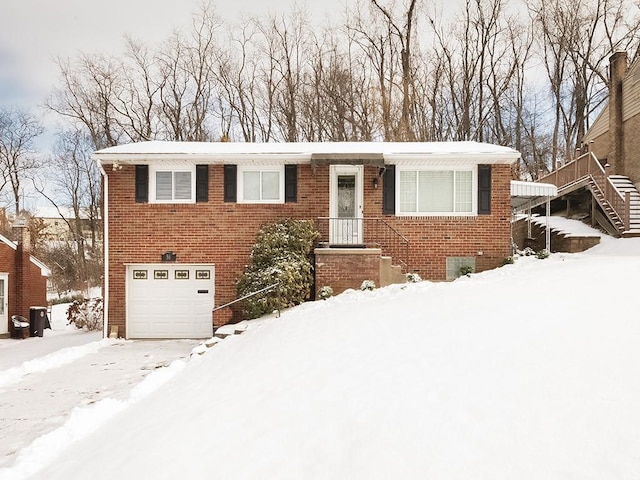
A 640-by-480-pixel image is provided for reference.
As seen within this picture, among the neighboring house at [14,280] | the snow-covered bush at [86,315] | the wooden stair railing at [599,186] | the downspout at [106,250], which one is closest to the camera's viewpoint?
the downspout at [106,250]

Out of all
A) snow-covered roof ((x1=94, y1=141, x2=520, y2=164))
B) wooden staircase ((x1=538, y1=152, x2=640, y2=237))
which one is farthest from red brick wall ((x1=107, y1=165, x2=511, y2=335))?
wooden staircase ((x1=538, y1=152, x2=640, y2=237))

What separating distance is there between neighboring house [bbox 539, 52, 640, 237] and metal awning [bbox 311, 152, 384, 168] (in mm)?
8670

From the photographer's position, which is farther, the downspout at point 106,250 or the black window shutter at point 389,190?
the black window shutter at point 389,190

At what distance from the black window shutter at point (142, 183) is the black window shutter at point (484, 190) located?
9.44 meters

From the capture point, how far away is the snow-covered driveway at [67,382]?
17.3 ft

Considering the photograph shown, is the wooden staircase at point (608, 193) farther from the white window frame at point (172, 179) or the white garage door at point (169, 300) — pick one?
the white window frame at point (172, 179)

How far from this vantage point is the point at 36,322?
15.9 m

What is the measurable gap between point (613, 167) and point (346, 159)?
12979mm

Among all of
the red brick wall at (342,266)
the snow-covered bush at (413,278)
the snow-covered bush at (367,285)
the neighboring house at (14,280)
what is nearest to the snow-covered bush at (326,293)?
the red brick wall at (342,266)

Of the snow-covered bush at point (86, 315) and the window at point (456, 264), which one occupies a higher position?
the window at point (456, 264)

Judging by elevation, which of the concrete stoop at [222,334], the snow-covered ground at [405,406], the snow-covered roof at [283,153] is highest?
the snow-covered roof at [283,153]

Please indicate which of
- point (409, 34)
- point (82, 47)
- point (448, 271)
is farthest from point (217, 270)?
point (82, 47)

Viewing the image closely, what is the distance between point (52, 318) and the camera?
21.4m

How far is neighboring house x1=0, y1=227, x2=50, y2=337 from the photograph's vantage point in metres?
15.7
